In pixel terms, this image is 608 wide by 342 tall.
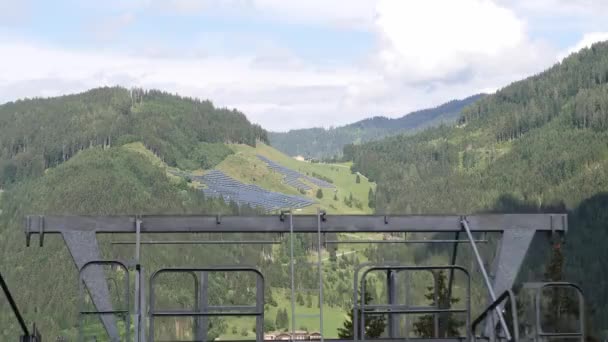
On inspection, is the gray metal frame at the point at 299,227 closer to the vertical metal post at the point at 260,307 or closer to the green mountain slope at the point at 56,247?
the vertical metal post at the point at 260,307

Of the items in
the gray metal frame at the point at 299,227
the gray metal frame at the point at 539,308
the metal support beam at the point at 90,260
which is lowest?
the gray metal frame at the point at 539,308

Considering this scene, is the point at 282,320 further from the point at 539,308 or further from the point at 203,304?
the point at 539,308

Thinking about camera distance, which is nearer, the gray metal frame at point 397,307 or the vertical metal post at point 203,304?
the gray metal frame at point 397,307

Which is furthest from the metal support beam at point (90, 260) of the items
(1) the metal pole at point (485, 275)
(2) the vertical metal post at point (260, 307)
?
(1) the metal pole at point (485, 275)

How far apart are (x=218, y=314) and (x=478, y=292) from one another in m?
74.2

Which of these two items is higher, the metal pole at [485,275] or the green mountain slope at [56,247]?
the green mountain slope at [56,247]

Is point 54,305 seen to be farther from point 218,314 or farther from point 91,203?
point 218,314

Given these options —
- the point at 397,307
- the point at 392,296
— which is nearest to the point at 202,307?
the point at 397,307

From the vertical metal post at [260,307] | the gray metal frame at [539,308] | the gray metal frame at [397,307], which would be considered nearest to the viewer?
the vertical metal post at [260,307]

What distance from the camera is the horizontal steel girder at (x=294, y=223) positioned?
16672 mm

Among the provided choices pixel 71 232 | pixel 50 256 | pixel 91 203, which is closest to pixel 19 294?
pixel 50 256

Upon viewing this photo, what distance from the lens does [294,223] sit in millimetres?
17219

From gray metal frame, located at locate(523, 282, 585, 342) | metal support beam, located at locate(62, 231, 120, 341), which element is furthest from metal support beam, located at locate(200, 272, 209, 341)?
gray metal frame, located at locate(523, 282, 585, 342)

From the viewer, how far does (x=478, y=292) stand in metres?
85.6
